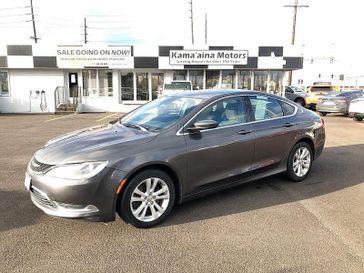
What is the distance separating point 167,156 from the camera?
382 cm

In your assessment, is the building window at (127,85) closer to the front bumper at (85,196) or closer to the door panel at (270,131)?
the door panel at (270,131)

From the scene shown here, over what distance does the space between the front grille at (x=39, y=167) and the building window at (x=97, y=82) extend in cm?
1869

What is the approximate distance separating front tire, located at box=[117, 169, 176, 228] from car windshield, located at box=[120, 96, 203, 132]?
2.16 feet

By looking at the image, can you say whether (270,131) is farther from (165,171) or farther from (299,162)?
(165,171)

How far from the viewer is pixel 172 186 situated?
3.94 m

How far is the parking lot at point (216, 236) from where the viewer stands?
3.08 m

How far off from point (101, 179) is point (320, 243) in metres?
2.36

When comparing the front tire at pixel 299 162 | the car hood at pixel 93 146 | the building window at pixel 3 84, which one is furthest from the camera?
the building window at pixel 3 84

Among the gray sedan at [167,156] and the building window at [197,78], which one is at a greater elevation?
the building window at [197,78]

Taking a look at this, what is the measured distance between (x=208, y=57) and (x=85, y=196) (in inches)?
730

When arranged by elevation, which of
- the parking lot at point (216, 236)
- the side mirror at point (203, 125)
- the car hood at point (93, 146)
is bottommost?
the parking lot at point (216, 236)

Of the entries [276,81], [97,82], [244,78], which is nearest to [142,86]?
[97,82]

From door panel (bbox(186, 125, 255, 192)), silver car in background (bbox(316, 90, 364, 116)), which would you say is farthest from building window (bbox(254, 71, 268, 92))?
door panel (bbox(186, 125, 255, 192))

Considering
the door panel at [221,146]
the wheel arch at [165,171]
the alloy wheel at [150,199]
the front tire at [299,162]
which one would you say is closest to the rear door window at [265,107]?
the door panel at [221,146]
